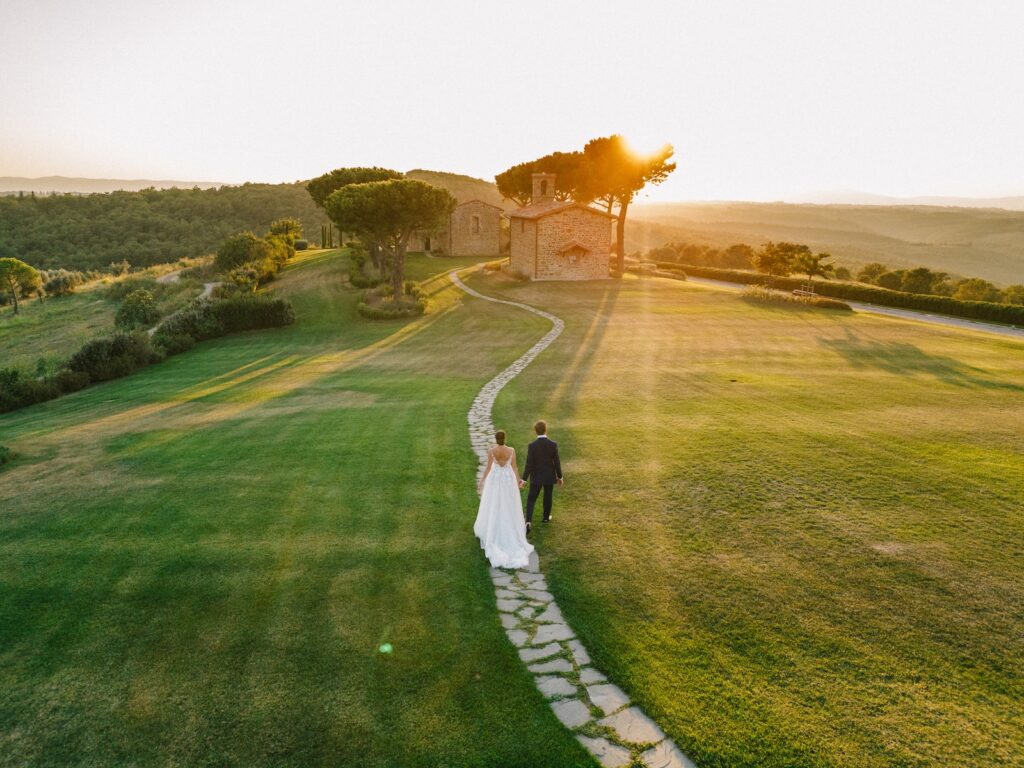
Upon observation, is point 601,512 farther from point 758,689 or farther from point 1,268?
point 1,268

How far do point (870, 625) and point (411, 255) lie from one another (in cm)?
6056

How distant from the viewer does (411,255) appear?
63531 millimetres

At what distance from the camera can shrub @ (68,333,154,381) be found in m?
26.4

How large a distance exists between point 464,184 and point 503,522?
476 ft

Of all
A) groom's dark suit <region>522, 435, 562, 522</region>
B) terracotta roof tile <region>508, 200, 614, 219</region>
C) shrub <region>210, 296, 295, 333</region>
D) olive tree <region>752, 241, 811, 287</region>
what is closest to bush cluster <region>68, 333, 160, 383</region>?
shrub <region>210, 296, 295, 333</region>

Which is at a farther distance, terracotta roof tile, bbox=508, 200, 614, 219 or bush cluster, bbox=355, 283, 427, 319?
terracotta roof tile, bbox=508, 200, 614, 219

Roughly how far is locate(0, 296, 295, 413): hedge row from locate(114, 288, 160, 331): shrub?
293 centimetres

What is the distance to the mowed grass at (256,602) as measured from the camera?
5.97m

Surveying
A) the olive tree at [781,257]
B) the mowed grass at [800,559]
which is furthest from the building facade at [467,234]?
the mowed grass at [800,559]

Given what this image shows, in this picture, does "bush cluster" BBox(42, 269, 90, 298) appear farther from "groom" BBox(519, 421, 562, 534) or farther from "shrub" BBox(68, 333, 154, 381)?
"groom" BBox(519, 421, 562, 534)

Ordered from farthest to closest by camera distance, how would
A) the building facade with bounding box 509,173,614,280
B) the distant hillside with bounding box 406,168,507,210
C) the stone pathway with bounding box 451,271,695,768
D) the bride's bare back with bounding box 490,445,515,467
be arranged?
the distant hillside with bounding box 406,168,507,210, the building facade with bounding box 509,173,614,280, the bride's bare back with bounding box 490,445,515,467, the stone pathway with bounding box 451,271,695,768

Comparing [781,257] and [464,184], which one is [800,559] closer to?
[781,257]

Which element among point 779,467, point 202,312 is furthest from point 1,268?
point 779,467

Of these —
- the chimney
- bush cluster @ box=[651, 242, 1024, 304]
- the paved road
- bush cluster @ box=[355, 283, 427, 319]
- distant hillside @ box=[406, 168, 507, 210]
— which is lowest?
the paved road
